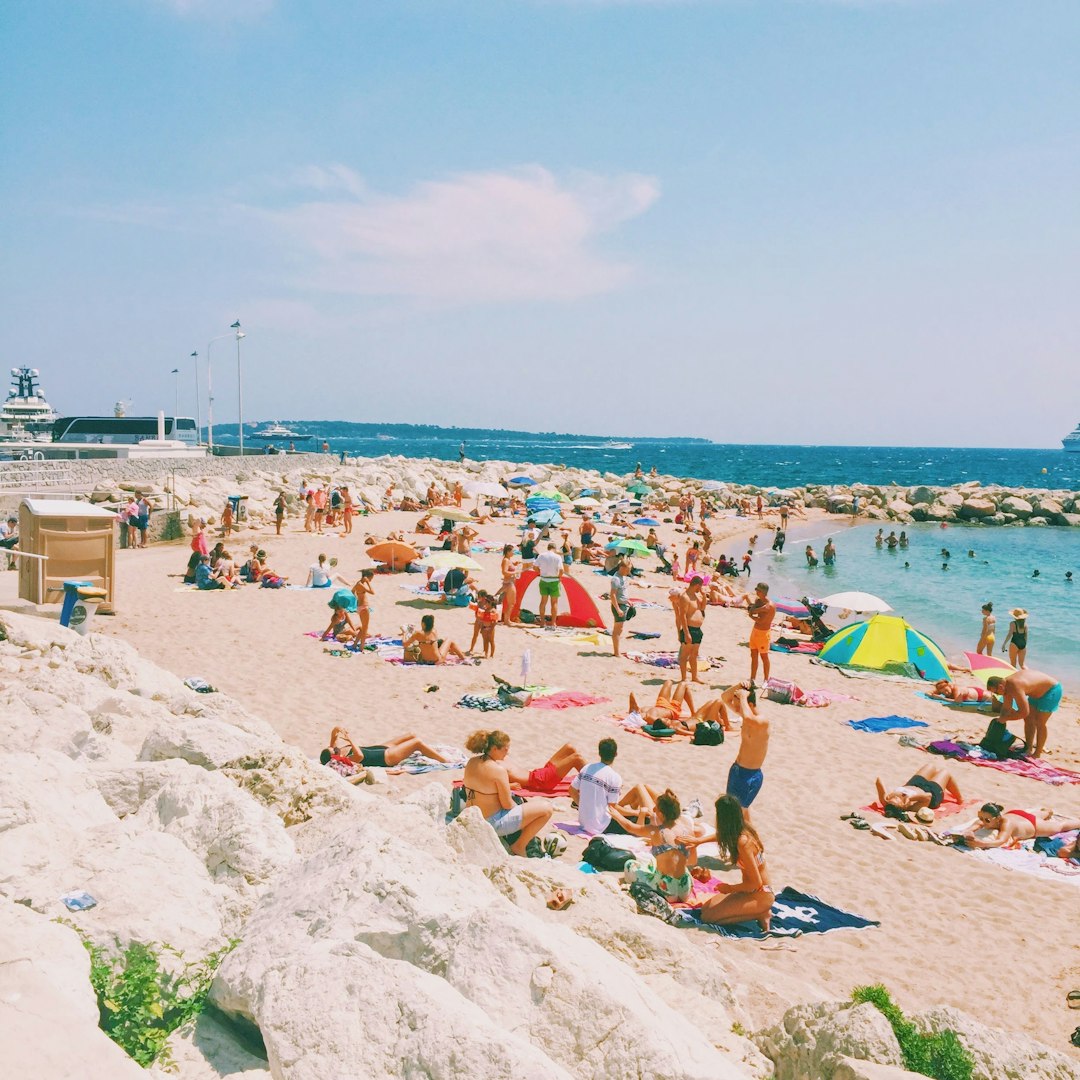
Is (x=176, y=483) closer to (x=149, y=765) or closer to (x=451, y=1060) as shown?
(x=149, y=765)

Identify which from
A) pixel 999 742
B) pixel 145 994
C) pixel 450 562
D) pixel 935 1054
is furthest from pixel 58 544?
pixel 999 742

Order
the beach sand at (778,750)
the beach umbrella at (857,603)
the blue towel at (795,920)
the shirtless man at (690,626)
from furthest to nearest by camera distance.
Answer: the beach umbrella at (857,603), the shirtless man at (690,626), the blue towel at (795,920), the beach sand at (778,750)

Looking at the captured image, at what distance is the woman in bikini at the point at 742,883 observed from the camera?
6.27 m

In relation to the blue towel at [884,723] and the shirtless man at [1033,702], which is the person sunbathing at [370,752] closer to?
the blue towel at [884,723]

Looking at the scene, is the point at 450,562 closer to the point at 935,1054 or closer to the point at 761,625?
the point at 761,625

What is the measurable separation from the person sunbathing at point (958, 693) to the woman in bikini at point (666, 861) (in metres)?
8.11

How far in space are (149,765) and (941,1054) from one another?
16.2 feet

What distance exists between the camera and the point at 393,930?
12.7 feet

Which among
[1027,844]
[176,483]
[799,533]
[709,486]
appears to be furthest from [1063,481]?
[1027,844]

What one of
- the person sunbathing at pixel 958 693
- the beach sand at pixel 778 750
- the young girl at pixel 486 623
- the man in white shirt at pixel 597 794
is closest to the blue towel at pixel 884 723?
the beach sand at pixel 778 750

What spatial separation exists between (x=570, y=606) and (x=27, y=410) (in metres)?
57.7

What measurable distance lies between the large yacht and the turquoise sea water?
42.2m

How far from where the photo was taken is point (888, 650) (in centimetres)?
1435

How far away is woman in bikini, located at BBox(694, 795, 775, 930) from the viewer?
6.27 metres
